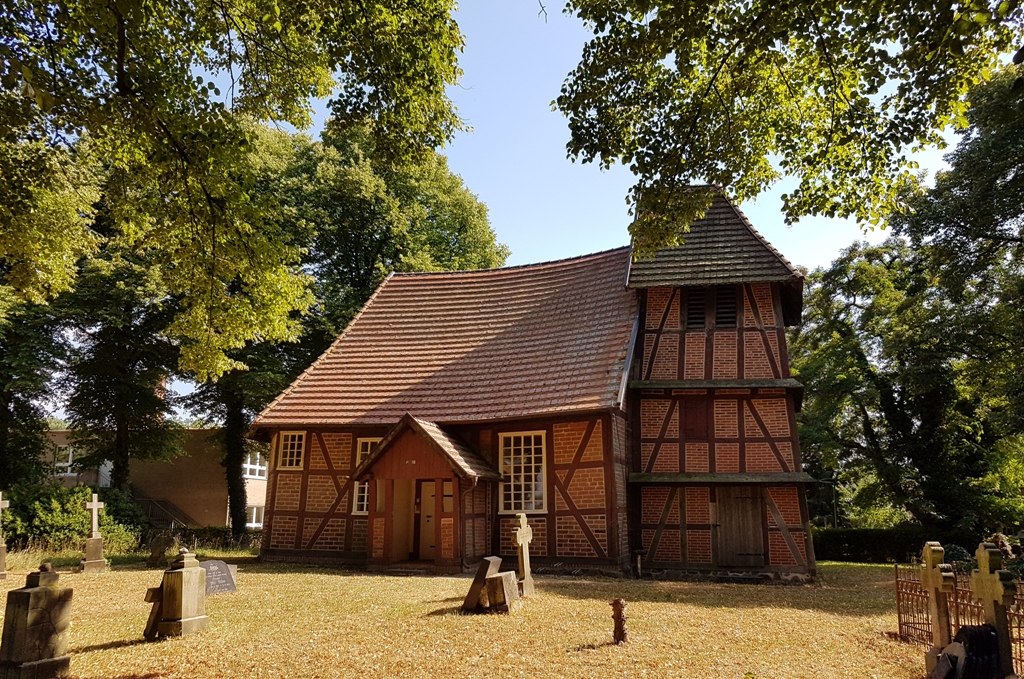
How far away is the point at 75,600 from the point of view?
417 inches

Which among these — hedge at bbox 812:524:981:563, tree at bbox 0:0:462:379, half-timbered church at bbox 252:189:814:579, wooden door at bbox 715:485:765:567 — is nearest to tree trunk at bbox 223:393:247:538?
half-timbered church at bbox 252:189:814:579

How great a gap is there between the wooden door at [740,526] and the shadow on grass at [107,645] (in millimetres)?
12446

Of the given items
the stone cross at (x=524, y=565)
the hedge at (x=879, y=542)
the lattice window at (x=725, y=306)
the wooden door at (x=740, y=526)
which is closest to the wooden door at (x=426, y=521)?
the stone cross at (x=524, y=565)

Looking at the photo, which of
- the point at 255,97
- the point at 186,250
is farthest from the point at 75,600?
the point at 255,97

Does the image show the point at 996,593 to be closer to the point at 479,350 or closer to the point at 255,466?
the point at 479,350

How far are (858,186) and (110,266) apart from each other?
2228 centimetres

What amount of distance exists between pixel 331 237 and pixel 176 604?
20864mm

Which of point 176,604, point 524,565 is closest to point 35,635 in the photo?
point 176,604

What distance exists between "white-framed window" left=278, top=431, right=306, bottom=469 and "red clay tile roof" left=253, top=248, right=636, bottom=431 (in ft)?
2.44

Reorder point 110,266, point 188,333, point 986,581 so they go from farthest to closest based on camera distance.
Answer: point 110,266 → point 188,333 → point 986,581

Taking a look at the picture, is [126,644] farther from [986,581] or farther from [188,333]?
[986,581]

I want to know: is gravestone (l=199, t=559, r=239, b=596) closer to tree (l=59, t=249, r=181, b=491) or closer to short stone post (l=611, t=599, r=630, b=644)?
short stone post (l=611, t=599, r=630, b=644)

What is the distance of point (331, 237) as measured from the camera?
88.9 ft

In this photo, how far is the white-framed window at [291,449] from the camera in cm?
1786
